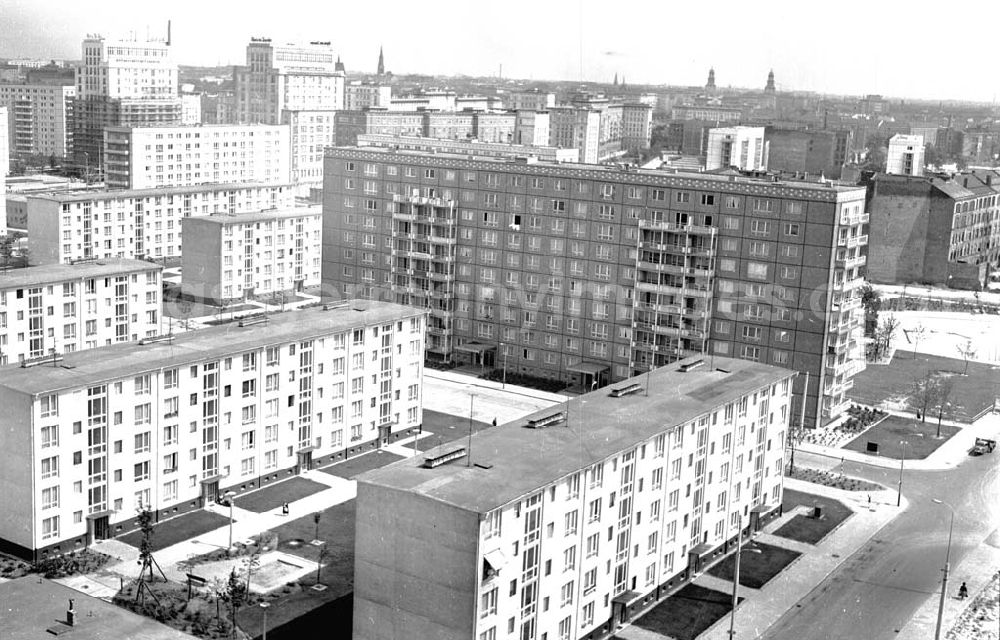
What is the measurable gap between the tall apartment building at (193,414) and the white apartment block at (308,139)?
71117 millimetres

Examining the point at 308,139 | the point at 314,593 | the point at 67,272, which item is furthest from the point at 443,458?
the point at 308,139

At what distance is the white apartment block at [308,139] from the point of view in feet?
370

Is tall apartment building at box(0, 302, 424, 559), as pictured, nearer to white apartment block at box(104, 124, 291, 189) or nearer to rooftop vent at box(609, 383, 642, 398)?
rooftop vent at box(609, 383, 642, 398)

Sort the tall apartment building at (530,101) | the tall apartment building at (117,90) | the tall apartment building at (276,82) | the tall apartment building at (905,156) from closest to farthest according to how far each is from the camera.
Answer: the tall apartment building at (905,156)
the tall apartment building at (117,90)
the tall apartment building at (276,82)
the tall apartment building at (530,101)

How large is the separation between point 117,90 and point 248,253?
5599cm

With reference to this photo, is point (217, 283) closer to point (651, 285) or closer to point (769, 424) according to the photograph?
point (651, 285)

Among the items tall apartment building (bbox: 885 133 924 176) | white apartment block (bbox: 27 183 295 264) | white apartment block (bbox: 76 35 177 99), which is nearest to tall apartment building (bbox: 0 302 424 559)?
white apartment block (bbox: 27 183 295 264)

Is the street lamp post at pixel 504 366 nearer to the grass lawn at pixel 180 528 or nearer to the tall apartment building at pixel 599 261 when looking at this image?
the tall apartment building at pixel 599 261

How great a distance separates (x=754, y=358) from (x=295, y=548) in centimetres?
2328

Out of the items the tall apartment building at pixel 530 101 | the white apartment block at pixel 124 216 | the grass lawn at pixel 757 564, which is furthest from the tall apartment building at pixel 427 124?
the grass lawn at pixel 757 564

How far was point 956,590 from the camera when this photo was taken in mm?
31906

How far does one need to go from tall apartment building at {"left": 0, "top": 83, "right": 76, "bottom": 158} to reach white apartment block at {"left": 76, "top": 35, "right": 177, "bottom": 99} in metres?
7.31

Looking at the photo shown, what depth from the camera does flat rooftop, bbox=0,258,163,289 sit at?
152 feet

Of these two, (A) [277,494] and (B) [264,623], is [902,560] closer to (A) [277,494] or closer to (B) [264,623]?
(B) [264,623]
